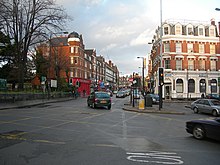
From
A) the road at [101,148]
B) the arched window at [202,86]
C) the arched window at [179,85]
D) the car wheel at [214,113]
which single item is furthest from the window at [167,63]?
the road at [101,148]

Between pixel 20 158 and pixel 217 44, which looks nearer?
pixel 20 158

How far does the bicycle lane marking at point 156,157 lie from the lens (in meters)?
6.35

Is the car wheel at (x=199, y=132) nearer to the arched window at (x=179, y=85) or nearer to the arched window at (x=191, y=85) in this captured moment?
the arched window at (x=179, y=85)

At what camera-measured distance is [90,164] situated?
5957mm

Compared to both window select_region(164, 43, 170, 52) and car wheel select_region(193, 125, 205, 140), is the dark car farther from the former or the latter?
window select_region(164, 43, 170, 52)

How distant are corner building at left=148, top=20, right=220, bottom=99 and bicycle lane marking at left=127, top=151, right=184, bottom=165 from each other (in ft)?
142

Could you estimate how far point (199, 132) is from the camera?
31.3ft

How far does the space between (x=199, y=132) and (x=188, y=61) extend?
43474 millimetres

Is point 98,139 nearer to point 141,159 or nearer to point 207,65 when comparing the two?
point 141,159

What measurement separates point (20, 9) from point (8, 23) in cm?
302

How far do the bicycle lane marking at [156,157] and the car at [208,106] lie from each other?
15.4 metres

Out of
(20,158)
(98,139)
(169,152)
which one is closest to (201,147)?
(169,152)

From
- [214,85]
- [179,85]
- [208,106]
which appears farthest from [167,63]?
[208,106]

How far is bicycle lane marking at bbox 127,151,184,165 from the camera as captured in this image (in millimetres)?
6353
